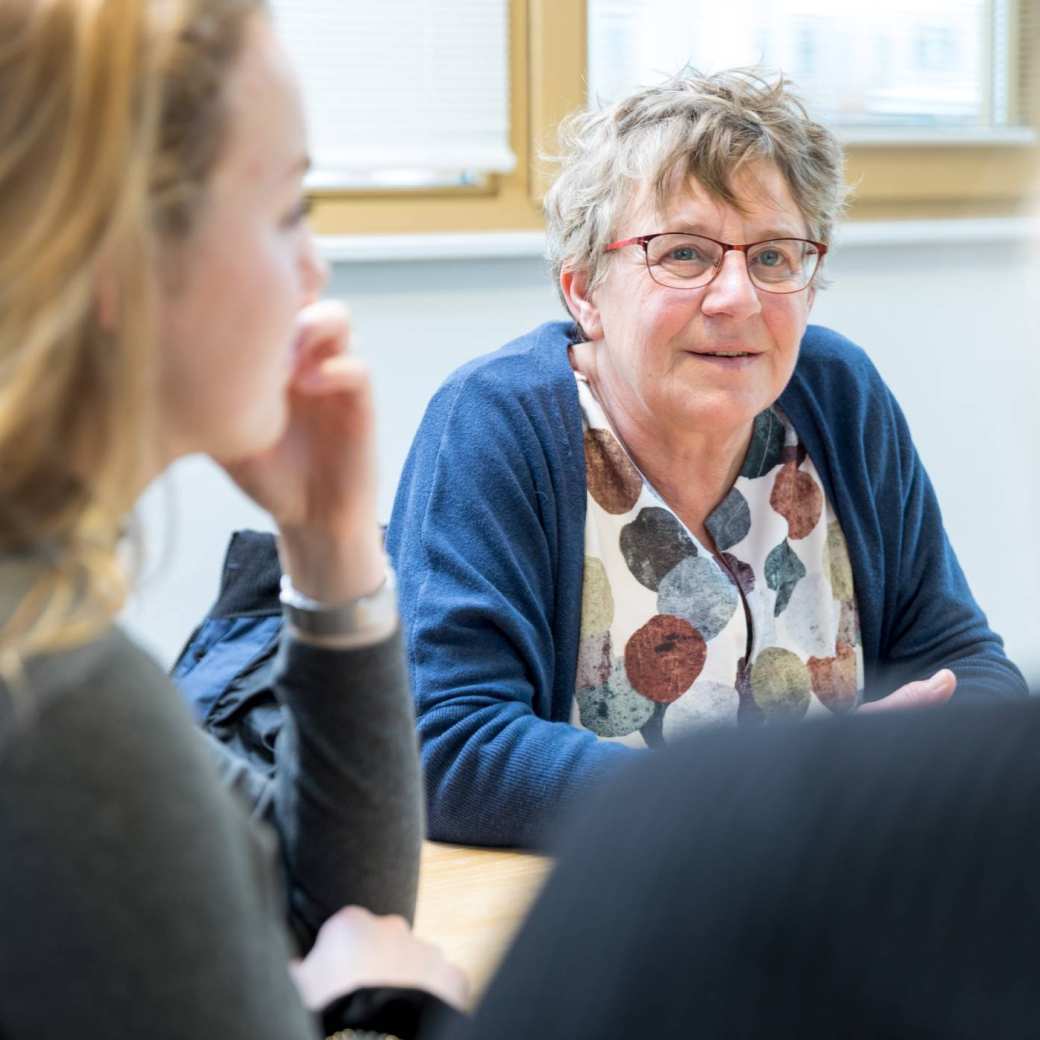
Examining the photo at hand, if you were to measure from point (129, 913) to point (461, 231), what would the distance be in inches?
92.4

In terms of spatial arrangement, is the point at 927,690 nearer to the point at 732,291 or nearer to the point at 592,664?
the point at 592,664

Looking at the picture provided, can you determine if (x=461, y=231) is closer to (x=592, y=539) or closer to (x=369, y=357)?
(x=369, y=357)

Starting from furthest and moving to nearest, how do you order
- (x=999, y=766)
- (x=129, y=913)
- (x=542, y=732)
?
(x=542, y=732) < (x=129, y=913) < (x=999, y=766)

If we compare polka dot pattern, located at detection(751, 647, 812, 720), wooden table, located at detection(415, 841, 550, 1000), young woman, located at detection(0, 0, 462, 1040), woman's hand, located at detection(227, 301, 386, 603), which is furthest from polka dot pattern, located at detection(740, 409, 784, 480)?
young woman, located at detection(0, 0, 462, 1040)

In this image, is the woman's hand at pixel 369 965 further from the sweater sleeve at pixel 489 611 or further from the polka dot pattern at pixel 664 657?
the polka dot pattern at pixel 664 657

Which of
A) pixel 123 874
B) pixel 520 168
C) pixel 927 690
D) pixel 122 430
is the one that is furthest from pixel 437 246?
pixel 123 874

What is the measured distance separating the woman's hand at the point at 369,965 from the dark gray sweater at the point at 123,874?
10.2 inches

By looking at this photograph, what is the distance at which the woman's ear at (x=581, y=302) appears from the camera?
75.9 inches

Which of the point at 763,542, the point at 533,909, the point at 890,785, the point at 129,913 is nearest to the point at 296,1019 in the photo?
the point at 129,913

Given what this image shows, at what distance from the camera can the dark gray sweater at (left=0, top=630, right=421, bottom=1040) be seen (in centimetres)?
66

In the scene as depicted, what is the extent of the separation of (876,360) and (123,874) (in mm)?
2965

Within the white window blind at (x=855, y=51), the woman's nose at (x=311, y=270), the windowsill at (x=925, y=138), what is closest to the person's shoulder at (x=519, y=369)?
the woman's nose at (x=311, y=270)

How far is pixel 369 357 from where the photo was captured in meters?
2.89

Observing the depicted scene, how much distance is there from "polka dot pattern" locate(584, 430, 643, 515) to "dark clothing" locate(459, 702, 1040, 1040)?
51.8 inches
